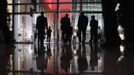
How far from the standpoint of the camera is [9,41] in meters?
15.8

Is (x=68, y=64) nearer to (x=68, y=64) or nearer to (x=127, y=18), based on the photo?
(x=68, y=64)

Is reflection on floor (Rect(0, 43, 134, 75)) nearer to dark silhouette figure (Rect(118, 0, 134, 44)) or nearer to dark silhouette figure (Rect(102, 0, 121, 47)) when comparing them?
dark silhouette figure (Rect(102, 0, 121, 47))

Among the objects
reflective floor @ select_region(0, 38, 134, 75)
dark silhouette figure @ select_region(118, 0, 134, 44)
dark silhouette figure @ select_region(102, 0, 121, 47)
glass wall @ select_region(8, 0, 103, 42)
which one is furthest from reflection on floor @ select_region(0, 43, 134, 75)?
glass wall @ select_region(8, 0, 103, 42)

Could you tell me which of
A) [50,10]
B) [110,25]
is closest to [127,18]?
[110,25]

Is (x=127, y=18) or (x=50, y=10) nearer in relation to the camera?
(x=127, y=18)

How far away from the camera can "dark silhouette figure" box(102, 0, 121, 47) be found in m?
13.8

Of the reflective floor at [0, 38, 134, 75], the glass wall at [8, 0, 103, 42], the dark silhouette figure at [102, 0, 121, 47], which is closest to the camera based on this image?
the reflective floor at [0, 38, 134, 75]

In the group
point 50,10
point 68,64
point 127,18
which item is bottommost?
point 68,64

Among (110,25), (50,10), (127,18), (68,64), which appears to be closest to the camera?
(68,64)

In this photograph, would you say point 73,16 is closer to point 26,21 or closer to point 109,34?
point 26,21

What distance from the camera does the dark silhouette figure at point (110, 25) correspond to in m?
13.8

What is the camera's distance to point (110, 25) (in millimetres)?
13883

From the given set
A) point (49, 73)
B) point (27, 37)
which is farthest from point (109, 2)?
point (27, 37)

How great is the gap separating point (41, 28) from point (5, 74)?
11513mm
